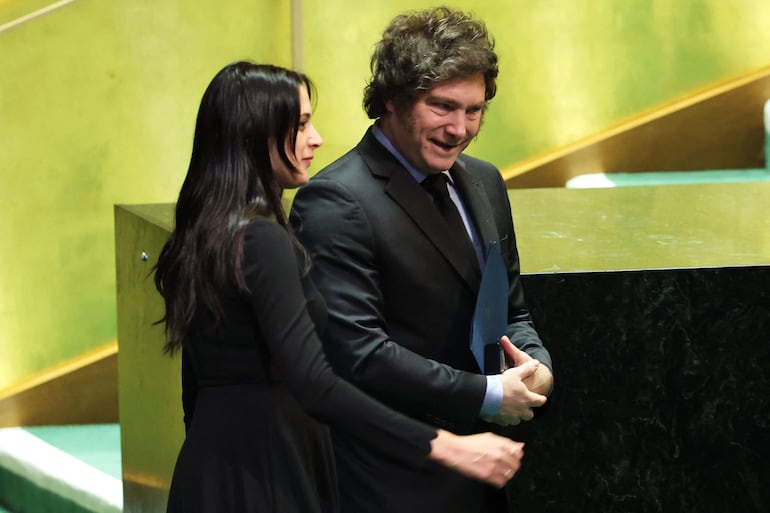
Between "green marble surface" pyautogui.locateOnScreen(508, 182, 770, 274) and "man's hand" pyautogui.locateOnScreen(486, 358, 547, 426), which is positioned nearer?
"man's hand" pyautogui.locateOnScreen(486, 358, 547, 426)

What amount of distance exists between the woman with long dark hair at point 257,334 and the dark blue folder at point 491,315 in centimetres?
20

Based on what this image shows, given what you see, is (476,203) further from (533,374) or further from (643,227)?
(643,227)

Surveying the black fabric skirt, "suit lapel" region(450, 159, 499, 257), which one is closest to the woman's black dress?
the black fabric skirt

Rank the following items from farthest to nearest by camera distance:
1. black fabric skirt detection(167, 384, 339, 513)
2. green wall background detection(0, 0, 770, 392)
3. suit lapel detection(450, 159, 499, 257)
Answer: green wall background detection(0, 0, 770, 392), suit lapel detection(450, 159, 499, 257), black fabric skirt detection(167, 384, 339, 513)

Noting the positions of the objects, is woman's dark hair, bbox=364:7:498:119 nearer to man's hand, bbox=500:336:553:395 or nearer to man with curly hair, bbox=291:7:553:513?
man with curly hair, bbox=291:7:553:513

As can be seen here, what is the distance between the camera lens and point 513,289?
2.14 metres

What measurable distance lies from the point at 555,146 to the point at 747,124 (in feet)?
2.25

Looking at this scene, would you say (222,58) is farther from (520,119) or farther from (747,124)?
(747,124)

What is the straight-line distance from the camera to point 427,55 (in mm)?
1955

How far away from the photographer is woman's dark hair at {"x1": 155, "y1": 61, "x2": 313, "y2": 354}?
5.70ft

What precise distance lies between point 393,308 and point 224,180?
324 mm

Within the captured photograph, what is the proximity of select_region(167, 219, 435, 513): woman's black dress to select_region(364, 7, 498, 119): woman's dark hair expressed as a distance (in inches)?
14.0

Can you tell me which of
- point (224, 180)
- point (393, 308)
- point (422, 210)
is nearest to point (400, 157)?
point (422, 210)

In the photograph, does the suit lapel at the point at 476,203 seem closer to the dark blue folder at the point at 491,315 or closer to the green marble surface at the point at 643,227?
the dark blue folder at the point at 491,315
